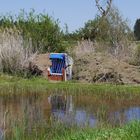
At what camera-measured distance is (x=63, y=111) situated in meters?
17.4

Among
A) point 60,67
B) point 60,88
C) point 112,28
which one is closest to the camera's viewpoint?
point 60,88

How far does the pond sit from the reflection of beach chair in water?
563 cm

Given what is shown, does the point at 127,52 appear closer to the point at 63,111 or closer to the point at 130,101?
the point at 130,101

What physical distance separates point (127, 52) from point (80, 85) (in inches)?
311

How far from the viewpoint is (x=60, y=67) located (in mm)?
28359

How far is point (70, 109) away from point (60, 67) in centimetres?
1047

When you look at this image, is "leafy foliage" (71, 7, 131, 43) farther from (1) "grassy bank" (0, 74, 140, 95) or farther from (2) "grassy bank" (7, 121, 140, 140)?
(2) "grassy bank" (7, 121, 140, 140)

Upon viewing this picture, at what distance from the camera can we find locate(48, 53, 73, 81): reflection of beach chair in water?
27516 mm

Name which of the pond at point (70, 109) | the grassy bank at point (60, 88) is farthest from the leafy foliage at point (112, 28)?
the pond at point (70, 109)

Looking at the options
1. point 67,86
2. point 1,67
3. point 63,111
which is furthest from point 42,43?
point 63,111

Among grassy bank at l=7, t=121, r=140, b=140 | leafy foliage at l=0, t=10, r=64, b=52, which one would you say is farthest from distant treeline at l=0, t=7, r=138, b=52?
grassy bank at l=7, t=121, r=140, b=140

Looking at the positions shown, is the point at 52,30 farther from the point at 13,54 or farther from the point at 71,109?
the point at 71,109

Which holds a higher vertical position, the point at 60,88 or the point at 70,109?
the point at 60,88

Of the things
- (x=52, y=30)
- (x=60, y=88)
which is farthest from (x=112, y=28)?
(x=60, y=88)
